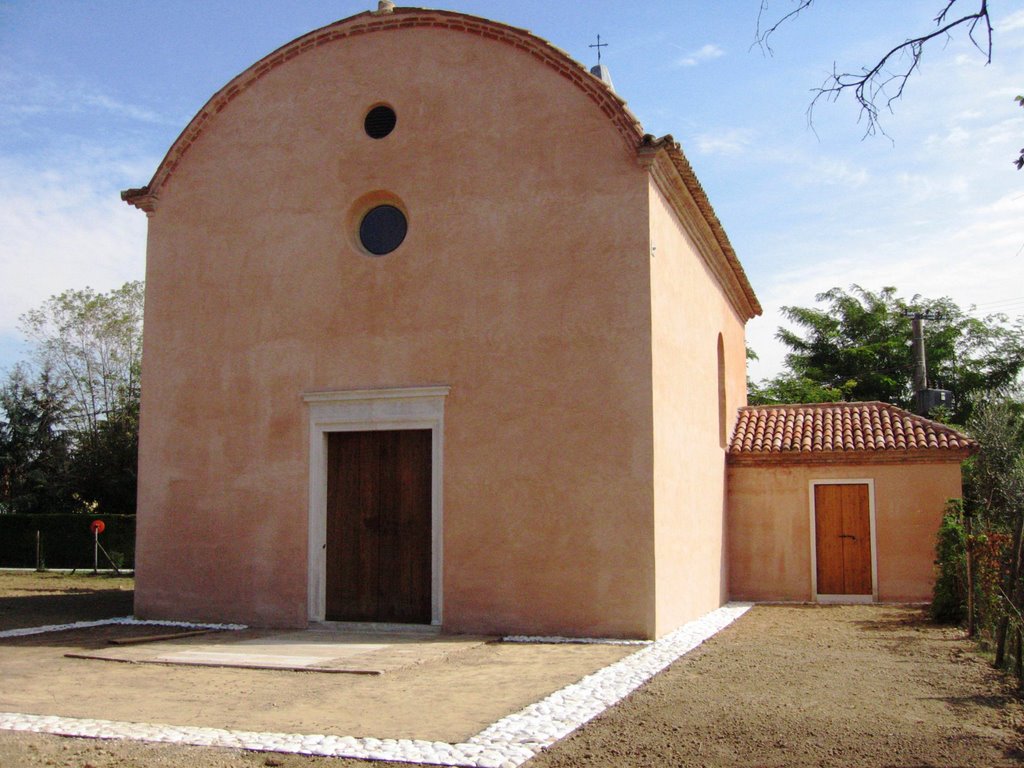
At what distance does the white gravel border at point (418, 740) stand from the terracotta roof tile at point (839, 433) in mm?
9466

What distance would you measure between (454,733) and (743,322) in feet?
54.9

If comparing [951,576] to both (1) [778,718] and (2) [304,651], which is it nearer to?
(1) [778,718]

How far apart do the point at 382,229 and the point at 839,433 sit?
30.0 feet

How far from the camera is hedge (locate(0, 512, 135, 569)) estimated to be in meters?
30.4

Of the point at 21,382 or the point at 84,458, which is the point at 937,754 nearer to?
the point at 84,458

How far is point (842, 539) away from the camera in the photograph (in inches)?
650

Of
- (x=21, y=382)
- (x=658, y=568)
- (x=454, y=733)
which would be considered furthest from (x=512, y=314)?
(x=21, y=382)

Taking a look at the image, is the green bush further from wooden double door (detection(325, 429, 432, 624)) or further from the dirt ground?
wooden double door (detection(325, 429, 432, 624))

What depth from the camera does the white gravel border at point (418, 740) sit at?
6152 millimetres

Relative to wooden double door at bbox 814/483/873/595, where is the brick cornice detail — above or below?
above

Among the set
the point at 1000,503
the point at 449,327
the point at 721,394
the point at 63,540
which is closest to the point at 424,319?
the point at 449,327

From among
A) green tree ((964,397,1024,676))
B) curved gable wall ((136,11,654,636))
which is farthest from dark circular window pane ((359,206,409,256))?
green tree ((964,397,1024,676))

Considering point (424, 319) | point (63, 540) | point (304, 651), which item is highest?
point (424, 319)

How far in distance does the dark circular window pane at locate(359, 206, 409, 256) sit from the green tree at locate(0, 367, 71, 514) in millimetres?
30222
